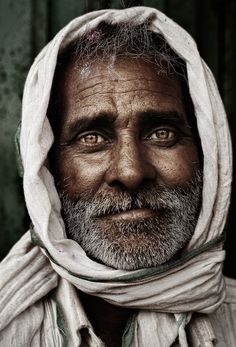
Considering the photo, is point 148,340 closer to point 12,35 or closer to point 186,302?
point 186,302

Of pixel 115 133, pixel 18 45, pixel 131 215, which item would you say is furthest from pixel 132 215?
pixel 18 45

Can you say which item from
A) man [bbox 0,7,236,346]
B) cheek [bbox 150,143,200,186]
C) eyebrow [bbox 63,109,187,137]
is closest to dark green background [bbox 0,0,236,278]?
man [bbox 0,7,236,346]

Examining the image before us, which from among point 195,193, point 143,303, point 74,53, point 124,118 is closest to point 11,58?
point 74,53

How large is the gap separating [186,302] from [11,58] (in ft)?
4.26

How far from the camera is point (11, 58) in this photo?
289 cm

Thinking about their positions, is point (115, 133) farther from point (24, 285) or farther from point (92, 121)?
point (24, 285)

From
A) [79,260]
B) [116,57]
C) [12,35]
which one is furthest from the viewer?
[12,35]

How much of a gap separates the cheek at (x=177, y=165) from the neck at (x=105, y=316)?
445 mm

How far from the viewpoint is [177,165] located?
2238 millimetres

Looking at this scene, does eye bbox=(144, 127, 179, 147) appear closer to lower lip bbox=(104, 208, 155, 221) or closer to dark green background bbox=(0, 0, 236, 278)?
lower lip bbox=(104, 208, 155, 221)

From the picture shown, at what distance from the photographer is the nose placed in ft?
6.87

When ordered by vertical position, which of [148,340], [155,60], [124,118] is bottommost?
[148,340]

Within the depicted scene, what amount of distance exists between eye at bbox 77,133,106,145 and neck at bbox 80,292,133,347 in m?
0.49

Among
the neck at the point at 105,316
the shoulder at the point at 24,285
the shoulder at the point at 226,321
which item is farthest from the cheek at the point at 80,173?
the shoulder at the point at 226,321
